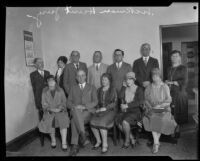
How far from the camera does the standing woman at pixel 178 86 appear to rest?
2.45 metres

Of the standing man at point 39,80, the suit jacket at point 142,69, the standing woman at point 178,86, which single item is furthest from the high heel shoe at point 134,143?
the standing man at point 39,80

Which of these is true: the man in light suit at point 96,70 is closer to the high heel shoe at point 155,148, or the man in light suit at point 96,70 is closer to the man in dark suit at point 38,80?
the man in dark suit at point 38,80

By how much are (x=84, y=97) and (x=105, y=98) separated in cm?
23

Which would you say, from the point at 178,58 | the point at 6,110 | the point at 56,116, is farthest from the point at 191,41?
the point at 6,110

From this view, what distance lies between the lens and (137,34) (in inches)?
98.3

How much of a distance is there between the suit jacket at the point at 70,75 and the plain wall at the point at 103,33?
0.31ft

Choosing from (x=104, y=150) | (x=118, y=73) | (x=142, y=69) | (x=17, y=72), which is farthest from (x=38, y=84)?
(x=142, y=69)

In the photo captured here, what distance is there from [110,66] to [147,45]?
442 millimetres

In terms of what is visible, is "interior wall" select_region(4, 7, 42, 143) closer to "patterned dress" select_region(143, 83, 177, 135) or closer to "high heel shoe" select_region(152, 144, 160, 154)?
"patterned dress" select_region(143, 83, 177, 135)

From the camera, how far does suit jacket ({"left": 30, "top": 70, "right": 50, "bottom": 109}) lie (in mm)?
2727

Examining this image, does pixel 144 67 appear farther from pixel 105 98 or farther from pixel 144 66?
pixel 105 98

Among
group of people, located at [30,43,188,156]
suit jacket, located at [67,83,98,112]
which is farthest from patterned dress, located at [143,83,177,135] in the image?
suit jacket, located at [67,83,98,112]

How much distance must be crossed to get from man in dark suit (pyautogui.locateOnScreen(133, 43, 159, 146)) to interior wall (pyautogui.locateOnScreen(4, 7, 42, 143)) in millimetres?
977
